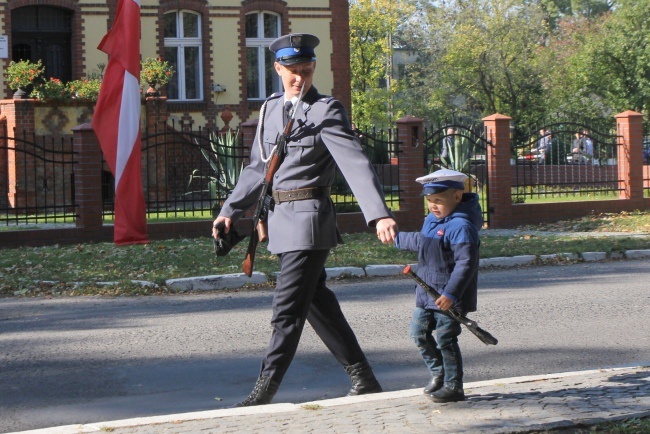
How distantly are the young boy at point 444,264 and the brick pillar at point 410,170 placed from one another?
1248cm

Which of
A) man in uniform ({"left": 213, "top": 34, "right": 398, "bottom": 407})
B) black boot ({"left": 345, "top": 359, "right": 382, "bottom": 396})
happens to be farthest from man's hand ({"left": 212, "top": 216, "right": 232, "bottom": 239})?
black boot ({"left": 345, "top": 359, "right": 382, "bottom": 396})

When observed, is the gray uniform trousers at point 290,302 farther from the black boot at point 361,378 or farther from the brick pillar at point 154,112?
the brick pillar at point 154,112

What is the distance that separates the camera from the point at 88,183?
16625 mm

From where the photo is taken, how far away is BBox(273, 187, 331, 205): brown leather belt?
5.86 meters

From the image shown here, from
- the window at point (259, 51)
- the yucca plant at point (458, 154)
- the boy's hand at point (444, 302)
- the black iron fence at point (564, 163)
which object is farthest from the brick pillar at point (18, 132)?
the boy's hand at point (444, 302)

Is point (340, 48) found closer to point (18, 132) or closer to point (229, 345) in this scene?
point (18, 132)

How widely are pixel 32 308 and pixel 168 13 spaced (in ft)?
59.4

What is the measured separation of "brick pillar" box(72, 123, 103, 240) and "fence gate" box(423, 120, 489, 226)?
5840 mm

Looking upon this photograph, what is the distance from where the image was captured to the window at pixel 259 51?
94.3ft

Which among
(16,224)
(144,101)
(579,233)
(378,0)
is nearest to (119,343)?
(16,224)

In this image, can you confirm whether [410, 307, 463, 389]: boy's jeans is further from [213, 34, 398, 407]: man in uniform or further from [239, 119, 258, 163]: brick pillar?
[239, 119, 258, 163]: brick pillar

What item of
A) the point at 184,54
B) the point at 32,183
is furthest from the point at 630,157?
the point at 184,54

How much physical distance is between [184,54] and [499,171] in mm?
11844

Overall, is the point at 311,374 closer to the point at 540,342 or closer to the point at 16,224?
the point at 540,342
